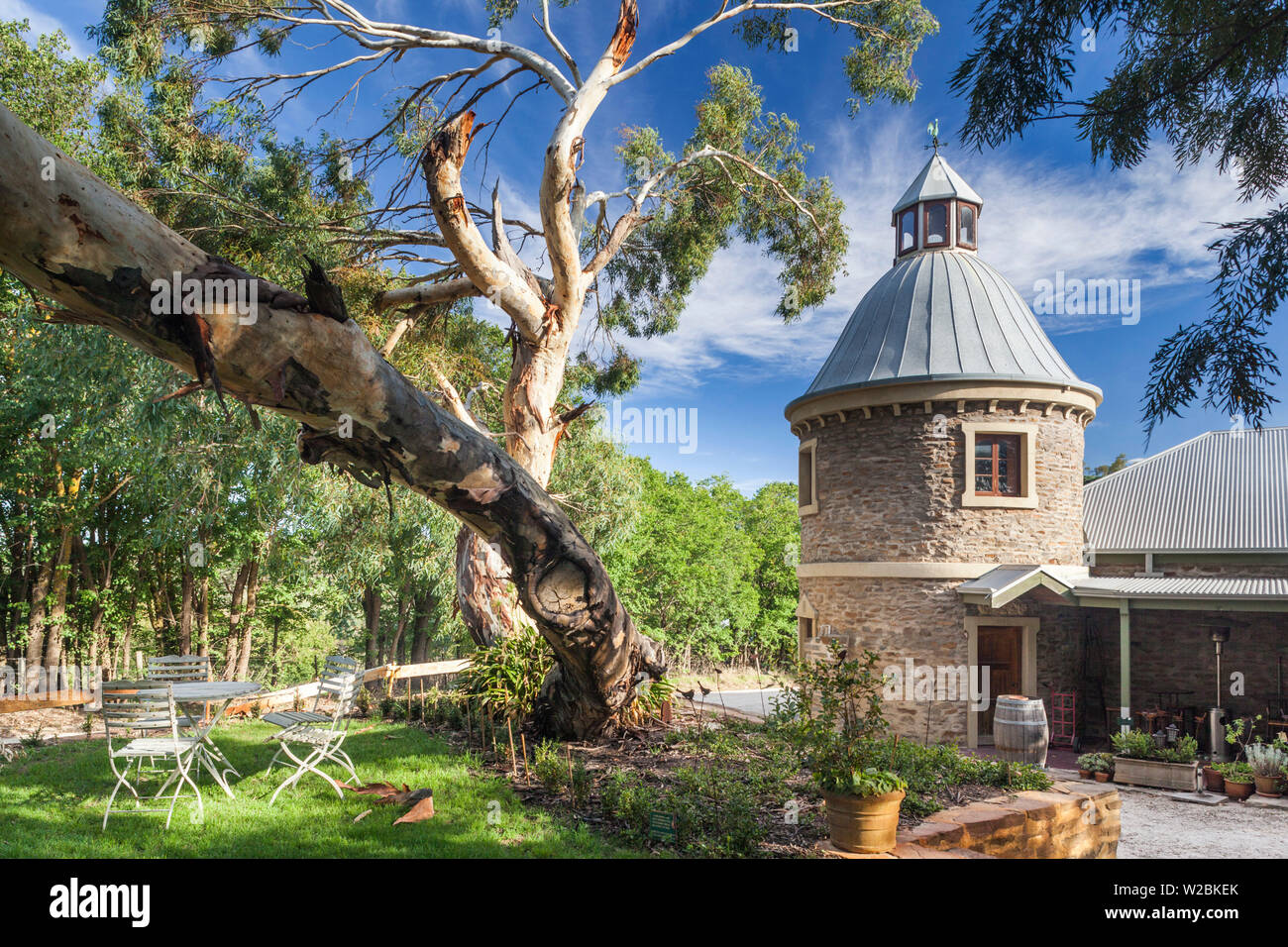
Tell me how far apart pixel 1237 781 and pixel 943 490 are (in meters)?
5.42

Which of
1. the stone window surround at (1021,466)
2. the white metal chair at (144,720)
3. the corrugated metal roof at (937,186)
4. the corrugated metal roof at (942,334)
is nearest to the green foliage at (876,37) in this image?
the corrugated metal roof at (942,334)

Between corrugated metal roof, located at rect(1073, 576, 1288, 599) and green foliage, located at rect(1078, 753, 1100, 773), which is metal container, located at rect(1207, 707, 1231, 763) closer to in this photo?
corrugated metal roof, located at rect(1073, 576, 1288, 599)

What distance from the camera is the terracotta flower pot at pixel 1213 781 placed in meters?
10.0

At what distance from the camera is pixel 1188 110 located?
196 inches

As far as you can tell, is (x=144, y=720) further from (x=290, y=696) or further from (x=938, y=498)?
(x=938, y=498)

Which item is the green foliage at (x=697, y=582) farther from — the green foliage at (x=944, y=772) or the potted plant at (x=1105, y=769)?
the green foliage at (x=944, y=772)

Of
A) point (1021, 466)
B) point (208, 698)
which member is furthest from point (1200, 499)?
point (208, 698)

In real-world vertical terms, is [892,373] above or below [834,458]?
above

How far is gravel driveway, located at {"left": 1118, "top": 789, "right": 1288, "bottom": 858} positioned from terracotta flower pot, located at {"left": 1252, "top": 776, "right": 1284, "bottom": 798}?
48cm

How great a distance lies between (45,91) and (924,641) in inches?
703

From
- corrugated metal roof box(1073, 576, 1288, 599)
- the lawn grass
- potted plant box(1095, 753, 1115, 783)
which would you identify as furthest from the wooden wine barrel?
the lawn grass

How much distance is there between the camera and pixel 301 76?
33.5 feet
